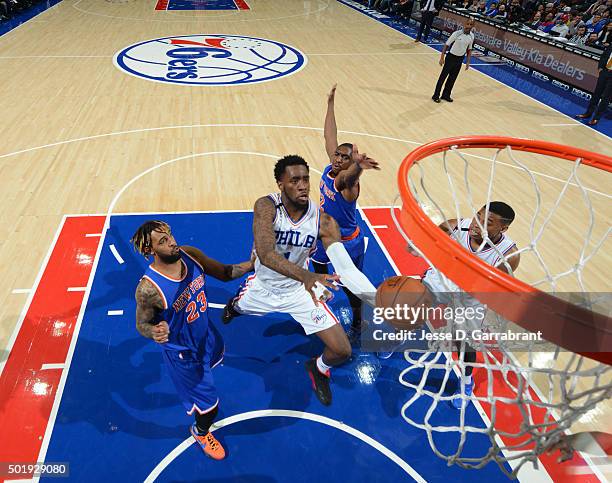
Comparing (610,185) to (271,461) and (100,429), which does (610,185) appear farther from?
(100,429)

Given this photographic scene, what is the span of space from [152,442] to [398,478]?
180cm

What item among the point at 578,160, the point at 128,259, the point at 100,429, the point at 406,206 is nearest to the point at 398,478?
the point at 406,206

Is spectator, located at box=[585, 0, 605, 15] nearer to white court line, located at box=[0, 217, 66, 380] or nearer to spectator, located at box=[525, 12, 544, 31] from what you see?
spectator, located at box=[525, 12, 544, 31]

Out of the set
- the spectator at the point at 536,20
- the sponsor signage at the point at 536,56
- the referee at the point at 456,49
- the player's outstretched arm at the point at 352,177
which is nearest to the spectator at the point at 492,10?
the spectator at the point at 536,20

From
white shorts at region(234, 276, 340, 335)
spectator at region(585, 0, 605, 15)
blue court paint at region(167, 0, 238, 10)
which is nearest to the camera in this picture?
white shorts at region(234, 276, 340, 335)

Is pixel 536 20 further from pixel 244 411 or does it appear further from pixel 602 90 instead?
pixel 244 411

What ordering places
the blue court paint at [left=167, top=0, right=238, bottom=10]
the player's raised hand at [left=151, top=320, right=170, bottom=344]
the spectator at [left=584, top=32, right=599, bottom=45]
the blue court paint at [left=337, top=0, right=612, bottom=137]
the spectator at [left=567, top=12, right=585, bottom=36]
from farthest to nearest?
the blue court paint at [left=167, top=0, right=238, bottom=10], the spectator at [left=567, top=12, right=585, bottom=36], the spectator at [left=584, top=32, right=599, bottom=45], the blue court paint at [left=337, top=0, right=612, bottom=137], the player's raised hand at [left=151, top=320, right=170, bottom=344]

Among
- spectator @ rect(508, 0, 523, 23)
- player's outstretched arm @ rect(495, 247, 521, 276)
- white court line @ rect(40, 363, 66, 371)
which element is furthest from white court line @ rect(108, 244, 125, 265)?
spectator @ rect(508, 0, 523, 23)

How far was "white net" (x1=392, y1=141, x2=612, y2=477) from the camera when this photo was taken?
2.29m

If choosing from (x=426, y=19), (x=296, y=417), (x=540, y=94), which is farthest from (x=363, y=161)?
(x=426, y=19)

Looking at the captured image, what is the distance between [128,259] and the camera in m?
4.83

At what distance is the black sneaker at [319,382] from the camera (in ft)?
11.5

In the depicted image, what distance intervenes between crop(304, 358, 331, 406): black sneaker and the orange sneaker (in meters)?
0.87

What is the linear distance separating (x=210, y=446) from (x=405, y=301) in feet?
5.73
